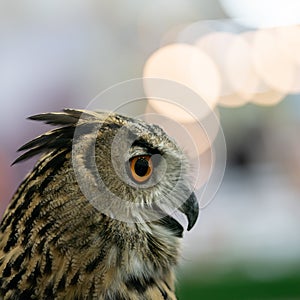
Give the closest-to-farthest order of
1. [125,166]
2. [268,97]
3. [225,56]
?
[125,166] < [225,56] < [268,97]

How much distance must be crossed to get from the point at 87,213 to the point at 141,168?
0.11 metres

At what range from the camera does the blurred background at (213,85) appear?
11.5 ft

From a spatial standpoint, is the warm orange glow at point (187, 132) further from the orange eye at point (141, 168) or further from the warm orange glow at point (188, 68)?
the warm orange glow at point (188, 68)

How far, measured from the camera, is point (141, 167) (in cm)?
105

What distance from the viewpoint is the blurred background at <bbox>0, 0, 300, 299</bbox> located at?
3500mm

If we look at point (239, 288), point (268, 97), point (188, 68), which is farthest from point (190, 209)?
point (268, 97)

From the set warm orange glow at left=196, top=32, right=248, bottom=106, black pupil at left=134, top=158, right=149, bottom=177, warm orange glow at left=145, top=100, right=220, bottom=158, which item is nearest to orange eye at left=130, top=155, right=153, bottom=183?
black pupil at left=134, top=158, right=149, bottom=177

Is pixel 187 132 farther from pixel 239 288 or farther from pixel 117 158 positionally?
pixel 239 288

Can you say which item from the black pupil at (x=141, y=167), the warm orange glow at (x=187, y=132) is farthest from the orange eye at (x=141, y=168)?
the warm orange glow at (x=187, y=132)

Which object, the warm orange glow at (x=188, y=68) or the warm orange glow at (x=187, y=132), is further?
the warm orange glow at (x=188, y=68)

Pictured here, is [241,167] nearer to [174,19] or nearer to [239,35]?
[239,35]

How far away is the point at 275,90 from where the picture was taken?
5809mm

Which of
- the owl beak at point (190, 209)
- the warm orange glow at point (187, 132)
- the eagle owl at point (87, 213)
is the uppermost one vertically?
the warm orange glow at point (187, 132)

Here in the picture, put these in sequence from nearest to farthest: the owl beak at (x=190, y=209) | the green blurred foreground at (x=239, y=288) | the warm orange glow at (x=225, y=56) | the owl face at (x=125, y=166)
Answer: the owl face at (x=125, y=166), the owl beak at (x=190, y=209), the green blurred foreground at (x=239, y=288), the warm orange glow at (x=225, y=56)
